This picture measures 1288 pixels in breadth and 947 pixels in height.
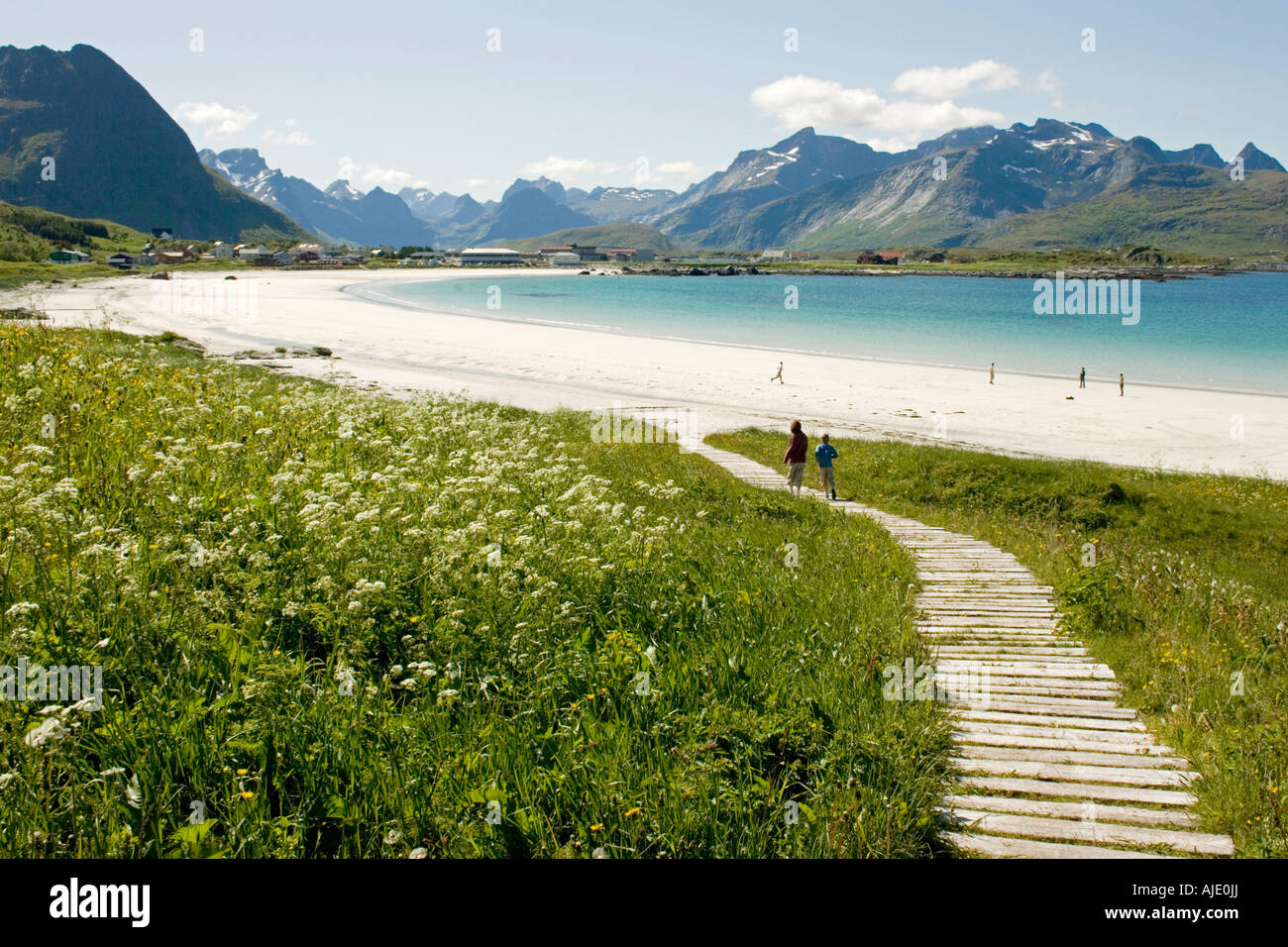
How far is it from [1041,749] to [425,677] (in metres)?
5.03

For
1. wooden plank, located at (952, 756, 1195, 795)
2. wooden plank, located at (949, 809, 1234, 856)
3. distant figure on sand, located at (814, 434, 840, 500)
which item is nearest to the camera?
wooden plank, located at (949, 809, 1234, 856)

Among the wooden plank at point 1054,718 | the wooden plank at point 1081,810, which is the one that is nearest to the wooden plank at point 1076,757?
the wooden plank at point 1054,718

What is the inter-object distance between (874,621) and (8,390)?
47.3 feet

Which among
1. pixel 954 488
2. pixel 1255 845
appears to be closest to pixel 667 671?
pixel 1255 845

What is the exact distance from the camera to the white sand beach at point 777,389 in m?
32.5

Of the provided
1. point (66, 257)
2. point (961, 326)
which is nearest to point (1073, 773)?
point (961, 326)

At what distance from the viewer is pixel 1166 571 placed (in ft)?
41.4

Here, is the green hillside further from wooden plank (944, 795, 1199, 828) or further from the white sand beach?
wooden plank (944, 795, 1199, 828)

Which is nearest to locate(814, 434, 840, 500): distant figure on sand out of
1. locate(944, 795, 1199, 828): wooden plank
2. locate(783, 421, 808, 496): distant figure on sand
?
locate(783, 421, 808, 496): distant figure on sand

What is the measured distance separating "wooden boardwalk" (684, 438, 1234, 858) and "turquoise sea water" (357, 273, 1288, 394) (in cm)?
4810

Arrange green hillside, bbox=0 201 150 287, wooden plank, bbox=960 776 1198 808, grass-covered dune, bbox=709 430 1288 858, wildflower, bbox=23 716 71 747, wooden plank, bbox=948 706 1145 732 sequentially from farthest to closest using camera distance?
green hillside, bbox=0 201 150 287
wooden plank, bbox=948 706 1145 732
grass-covered dune, bbox=709 430 1288 858
wooden plank, bbox=960 776 1198 808
wildflower, bbox=23 716 71 747

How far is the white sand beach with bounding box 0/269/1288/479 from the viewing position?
3250 centimetres

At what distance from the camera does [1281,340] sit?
254 feet
